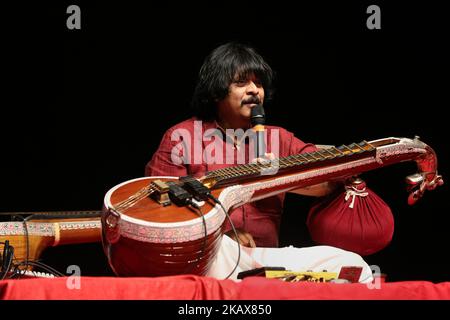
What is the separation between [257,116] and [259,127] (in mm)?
69

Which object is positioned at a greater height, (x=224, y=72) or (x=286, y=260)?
(x=224, y=72)

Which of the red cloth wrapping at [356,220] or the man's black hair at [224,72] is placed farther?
the man's black hair at [224,72]

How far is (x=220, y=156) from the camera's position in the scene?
2254 millimetres

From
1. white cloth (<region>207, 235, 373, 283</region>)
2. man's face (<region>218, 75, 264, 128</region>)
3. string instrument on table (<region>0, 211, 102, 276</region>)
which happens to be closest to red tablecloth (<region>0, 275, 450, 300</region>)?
white cloth (<region>207, 235, 373, 283</region>)

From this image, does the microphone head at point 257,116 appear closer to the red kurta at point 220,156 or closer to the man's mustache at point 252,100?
the man's mustache at point 252,100

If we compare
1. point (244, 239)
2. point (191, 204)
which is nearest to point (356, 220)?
point (244, 239)

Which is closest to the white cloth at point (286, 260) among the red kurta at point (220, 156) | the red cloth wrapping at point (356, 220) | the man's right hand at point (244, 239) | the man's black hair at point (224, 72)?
the man's right hand at point (244, 239)

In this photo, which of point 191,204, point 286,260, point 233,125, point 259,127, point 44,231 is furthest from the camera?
→ point 233,125

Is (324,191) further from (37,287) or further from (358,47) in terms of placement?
(37,287)

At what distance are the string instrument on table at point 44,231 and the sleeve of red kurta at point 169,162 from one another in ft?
1.37

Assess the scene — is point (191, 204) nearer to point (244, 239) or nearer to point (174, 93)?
point (244, 239)

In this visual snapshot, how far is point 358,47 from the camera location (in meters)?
2.63

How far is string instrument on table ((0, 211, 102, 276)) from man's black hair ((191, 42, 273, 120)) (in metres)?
0.81

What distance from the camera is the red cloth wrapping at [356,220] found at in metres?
2.06
